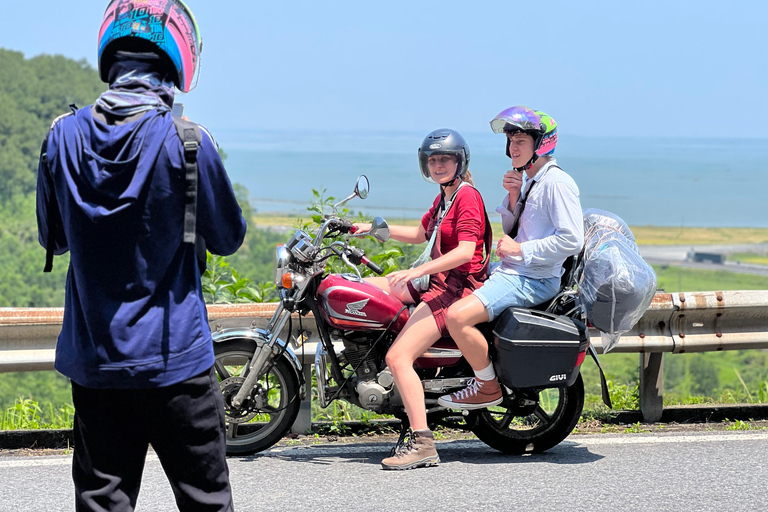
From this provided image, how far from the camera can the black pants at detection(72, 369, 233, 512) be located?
7.90 ft

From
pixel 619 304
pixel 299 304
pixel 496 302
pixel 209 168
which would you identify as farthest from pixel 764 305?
pixel 209 168

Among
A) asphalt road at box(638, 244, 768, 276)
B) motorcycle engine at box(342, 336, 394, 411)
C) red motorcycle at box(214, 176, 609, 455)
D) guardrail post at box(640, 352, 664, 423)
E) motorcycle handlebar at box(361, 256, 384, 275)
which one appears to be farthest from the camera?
asphalt road at box(638, 244, 768, 276)

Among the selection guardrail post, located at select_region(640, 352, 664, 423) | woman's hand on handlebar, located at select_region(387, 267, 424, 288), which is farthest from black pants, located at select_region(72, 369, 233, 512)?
guardrail post, located at select_region(640, 352, 664, 423)

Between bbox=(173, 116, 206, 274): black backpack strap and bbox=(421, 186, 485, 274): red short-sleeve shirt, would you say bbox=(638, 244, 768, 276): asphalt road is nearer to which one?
bbox=(421, 186, 485, 274): red short-sleeve shirt

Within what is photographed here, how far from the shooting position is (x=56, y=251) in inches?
101

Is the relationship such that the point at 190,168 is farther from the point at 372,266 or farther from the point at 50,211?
the point at 372,266

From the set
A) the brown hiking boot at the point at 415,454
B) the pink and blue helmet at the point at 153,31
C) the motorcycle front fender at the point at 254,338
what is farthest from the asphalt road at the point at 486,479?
the pink and blue helmet at the point at 153,31

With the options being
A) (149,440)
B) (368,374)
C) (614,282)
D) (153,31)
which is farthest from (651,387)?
(153,31)

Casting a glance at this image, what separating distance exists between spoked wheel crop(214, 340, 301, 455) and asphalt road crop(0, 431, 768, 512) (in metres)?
0.10

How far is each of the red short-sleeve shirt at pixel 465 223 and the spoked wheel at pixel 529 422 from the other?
0.82m

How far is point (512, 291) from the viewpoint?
16.0 feet

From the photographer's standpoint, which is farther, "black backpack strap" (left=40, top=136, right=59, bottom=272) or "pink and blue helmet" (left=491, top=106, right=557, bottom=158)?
"pink and blue helmet" (left=491, top=106, right=557, bottom=158)

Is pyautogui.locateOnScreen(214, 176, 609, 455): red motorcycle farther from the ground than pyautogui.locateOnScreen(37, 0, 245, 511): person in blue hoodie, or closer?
closer

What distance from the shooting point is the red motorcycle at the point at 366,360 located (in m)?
4.86
